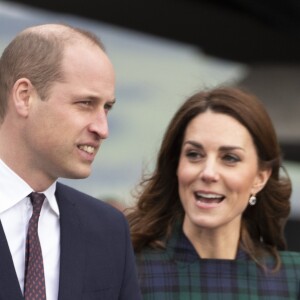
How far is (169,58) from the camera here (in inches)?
325

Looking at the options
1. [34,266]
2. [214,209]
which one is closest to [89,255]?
[34,266]

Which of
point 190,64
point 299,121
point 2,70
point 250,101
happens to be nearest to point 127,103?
point 190,64

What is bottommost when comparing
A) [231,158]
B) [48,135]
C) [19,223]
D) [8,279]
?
[8,279]

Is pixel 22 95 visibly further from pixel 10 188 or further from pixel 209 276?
pixel 209 276

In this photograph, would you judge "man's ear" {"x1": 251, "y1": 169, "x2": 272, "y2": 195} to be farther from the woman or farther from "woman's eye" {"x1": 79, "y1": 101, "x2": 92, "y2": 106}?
"woman's eye" {"x1": 79, "y1": 101, "x2": 92, "y2": 106}

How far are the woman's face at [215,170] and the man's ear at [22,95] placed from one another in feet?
3.80

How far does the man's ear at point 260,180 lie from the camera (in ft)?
12.5

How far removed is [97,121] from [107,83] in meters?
0.10

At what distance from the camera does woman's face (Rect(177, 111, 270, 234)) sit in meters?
3.60

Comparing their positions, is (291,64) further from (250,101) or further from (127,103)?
(250,101)

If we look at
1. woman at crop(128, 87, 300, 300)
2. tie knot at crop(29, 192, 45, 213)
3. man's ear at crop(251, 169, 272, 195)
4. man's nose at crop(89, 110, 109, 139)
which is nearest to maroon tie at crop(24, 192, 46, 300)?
tie knot at crop(29, 192, 45, 213)

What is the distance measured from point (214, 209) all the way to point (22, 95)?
4.02 feet

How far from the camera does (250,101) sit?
12.3 ft

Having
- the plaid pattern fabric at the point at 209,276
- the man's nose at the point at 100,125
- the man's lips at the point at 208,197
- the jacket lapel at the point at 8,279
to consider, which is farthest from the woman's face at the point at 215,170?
the jacket lapel at the point at 8,279
